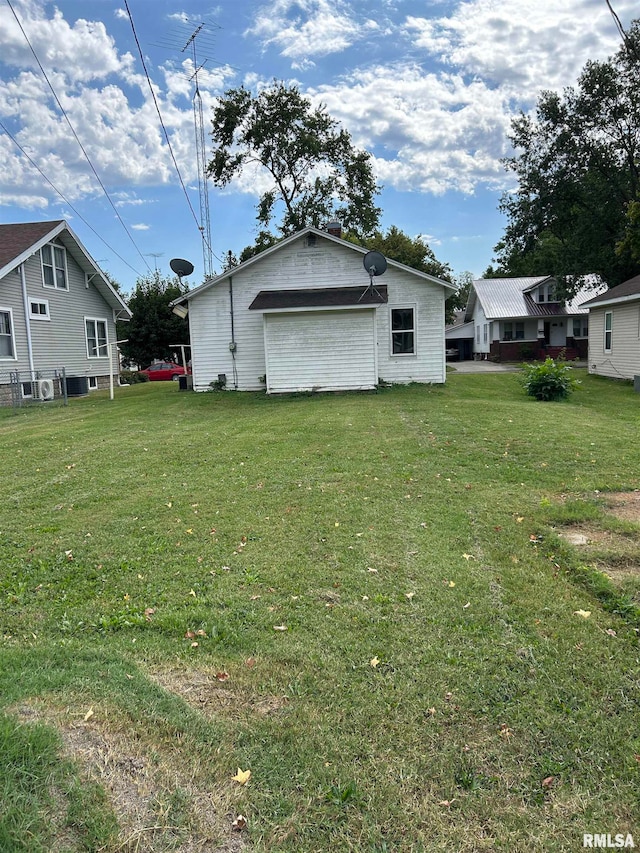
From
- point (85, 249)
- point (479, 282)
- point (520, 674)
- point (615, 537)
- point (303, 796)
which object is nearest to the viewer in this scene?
point (303, 796)

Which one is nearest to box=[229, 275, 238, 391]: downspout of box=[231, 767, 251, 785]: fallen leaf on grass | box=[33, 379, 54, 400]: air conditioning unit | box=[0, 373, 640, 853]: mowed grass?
box=[33, 379, 54, 400]: air conditioning unit

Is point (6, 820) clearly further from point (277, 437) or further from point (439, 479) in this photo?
point (277, 437)

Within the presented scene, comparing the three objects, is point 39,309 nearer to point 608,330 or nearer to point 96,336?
point 96,336

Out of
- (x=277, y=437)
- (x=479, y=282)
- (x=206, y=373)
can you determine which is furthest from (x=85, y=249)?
(x=479, y=282)

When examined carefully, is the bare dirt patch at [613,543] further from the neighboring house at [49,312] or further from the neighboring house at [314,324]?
the neighboring house at [49,312]

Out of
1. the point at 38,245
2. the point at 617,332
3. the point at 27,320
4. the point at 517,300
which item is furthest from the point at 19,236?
the point at 517,300

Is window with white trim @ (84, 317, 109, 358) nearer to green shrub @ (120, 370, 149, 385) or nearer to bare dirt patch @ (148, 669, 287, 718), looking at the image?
green shrub @ (120, 370, 149, 385)

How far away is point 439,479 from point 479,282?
1342 inches

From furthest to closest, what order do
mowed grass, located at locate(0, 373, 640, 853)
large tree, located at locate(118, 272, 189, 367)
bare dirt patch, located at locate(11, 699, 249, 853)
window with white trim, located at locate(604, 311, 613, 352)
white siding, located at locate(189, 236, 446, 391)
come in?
large tree, located at locate(118, 272, 189, 367)
window with white trim, located at locate(604, 311, 613, 352)
white siding, located at locate(189, 236, 446, 391)
mowed grass, located at locate(0, 373, 640, 853)
bare dirt patch, located at locate(11, 699, 249, 853)

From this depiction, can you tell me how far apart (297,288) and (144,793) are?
15887mm

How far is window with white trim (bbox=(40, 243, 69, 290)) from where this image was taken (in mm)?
19250

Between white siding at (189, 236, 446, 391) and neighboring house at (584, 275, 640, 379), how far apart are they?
698cm

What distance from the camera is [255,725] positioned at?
8.29 ft

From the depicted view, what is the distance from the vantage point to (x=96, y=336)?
904 inches
